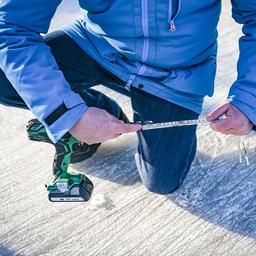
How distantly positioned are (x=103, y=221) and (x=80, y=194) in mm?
93

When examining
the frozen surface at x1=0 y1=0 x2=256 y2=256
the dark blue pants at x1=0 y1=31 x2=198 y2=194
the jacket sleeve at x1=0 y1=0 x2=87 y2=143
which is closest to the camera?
the jacket sleeve at x1=0 y1=0 x2=87 y2=143

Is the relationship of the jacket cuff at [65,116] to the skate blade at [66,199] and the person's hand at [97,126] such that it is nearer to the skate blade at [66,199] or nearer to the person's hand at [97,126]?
the person's hand at [97,126]

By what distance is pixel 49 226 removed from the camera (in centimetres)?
139

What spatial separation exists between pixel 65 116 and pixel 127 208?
38 cm

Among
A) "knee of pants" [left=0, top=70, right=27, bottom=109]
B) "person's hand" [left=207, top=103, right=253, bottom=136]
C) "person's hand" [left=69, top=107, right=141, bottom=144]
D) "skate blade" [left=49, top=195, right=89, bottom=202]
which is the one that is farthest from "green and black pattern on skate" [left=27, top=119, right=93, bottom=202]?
"person's hand" [left=207, top=103, right=253, bottom=136]

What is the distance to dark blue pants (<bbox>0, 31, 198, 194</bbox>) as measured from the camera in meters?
1.44

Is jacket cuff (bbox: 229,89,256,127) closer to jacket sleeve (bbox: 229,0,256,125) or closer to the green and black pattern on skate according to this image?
jacket sleeve (bbox: 229,0,256,125)

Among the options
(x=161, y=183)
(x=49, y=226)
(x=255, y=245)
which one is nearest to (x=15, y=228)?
(x=49, y=226)

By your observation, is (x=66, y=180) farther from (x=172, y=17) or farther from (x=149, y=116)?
(x=172, y=17)

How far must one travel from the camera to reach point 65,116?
1179mm

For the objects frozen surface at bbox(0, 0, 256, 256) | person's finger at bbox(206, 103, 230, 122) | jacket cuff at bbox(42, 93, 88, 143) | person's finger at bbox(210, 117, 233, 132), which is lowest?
frozen surface at bbox(0, 0, 256, 256)

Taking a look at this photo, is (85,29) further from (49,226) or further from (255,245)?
(255,245)

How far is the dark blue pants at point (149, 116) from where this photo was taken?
1.44 m

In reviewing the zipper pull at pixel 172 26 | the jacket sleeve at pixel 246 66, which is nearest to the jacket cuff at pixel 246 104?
the jacket sleeve at pixel 246 66
